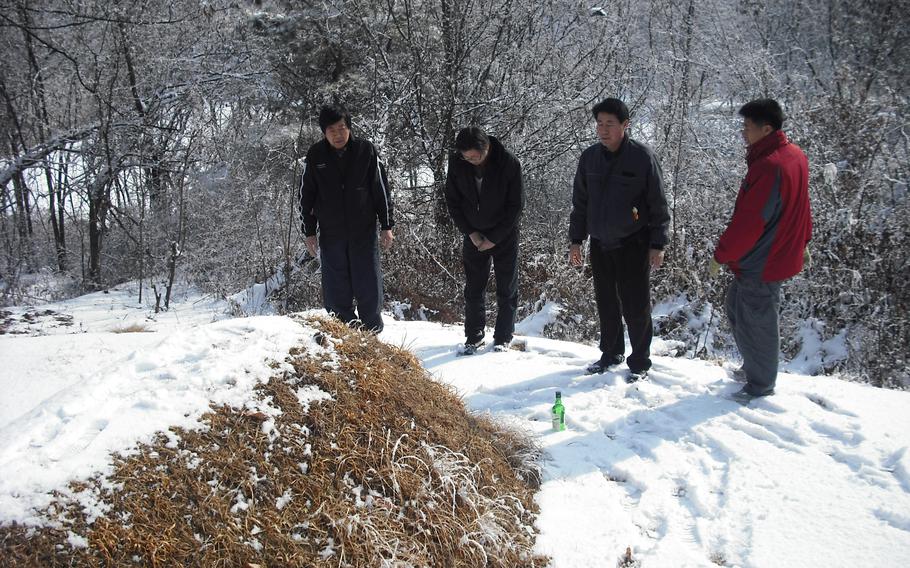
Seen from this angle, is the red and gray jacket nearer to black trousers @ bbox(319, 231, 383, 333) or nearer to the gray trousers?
the gray trousers

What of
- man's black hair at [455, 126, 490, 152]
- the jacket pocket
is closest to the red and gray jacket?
the jacket pocket

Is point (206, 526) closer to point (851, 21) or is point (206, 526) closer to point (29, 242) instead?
point (29, 242)

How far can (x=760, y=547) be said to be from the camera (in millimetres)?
2598

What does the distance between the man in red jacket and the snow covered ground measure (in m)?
0.41

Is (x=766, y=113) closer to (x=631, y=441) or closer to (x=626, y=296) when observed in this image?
(x=626, y=296)

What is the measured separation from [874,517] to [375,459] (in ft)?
7.77

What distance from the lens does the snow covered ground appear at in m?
2.37

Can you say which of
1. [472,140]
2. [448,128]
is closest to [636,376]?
[472,140]

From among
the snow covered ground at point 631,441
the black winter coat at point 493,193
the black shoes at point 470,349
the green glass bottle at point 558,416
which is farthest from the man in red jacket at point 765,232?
the black shoes at point 470,349

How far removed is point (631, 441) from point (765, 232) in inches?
62.2

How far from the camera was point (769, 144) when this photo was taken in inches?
143

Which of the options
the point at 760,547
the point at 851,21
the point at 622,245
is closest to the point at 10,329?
the point at 622,245

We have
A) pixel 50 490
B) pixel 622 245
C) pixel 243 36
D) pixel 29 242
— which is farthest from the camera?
→ pixel 29 242

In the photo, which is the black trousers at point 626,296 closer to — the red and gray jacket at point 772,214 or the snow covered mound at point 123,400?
the red and gray jacket at point 772,214
